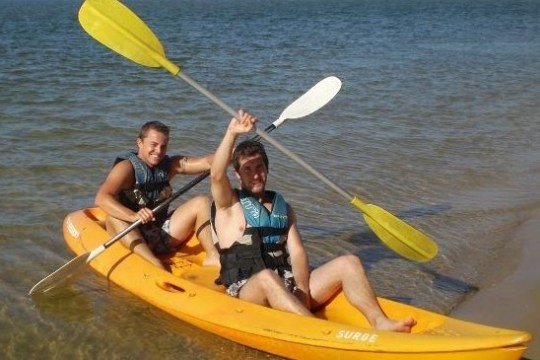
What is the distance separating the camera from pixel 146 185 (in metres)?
4.64

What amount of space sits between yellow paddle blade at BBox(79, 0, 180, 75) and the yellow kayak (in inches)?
45.8

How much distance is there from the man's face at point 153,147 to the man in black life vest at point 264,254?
807 mm

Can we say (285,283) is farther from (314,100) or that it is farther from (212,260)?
(314,100)

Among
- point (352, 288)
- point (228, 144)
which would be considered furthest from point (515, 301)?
point (228, 144)

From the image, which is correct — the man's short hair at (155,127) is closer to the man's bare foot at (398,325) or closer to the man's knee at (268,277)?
the man's knee at (268,277)

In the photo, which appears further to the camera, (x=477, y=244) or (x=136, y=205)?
(x=477, y=244)

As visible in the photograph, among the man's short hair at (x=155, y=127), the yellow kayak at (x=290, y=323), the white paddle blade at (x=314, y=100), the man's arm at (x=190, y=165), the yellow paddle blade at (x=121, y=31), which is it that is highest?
the yellow paddle blade at (x=121, y=31)

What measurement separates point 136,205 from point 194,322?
A: 1.11m

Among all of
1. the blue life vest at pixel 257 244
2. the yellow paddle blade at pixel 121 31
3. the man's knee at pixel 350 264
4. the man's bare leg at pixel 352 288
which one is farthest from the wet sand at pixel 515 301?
the yellow paddle blade at pixel 121 31

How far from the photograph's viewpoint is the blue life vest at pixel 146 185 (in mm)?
4609

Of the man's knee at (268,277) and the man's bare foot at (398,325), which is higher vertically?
the man's knee at (268,277)

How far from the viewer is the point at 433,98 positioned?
11.2m

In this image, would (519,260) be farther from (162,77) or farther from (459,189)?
(162,77)

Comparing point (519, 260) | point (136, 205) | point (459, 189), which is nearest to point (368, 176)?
point (459, 189)
